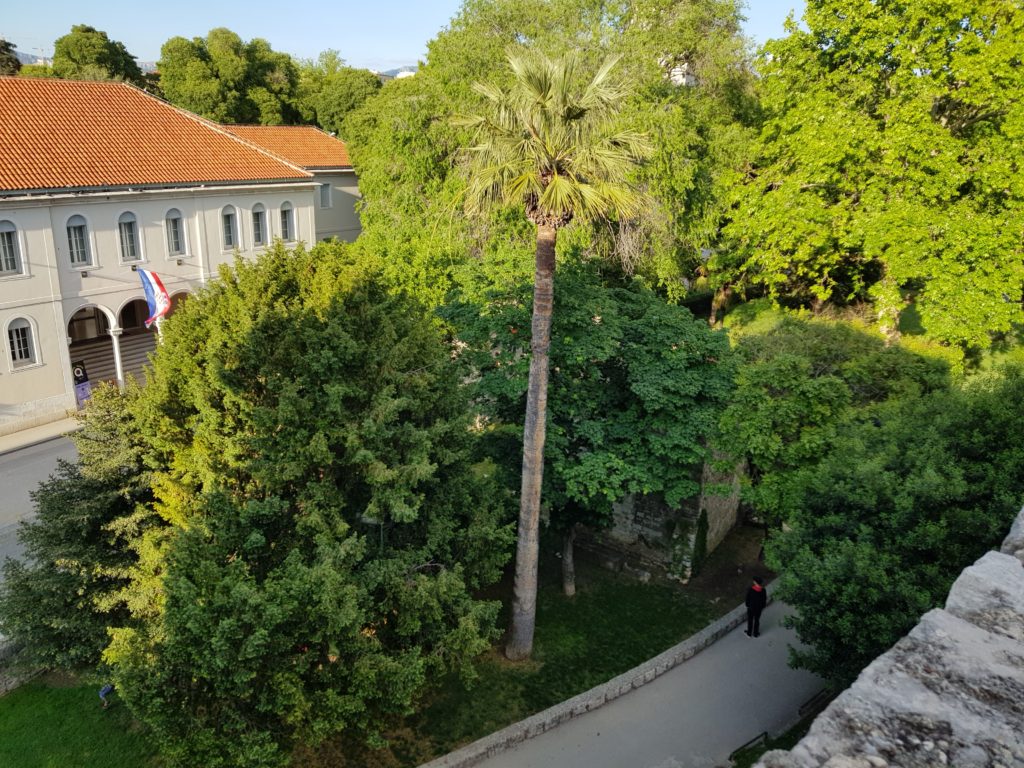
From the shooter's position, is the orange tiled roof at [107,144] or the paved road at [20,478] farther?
the orange tiled roof at [107,144]

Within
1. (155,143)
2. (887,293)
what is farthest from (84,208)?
(887,293)

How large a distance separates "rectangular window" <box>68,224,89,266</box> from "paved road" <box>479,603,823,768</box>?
2294 cm

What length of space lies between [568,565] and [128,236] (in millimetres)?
21553

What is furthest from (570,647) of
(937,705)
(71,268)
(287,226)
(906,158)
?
(287,226)

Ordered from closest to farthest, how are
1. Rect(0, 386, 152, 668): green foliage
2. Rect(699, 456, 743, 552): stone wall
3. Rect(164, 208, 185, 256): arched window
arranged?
Rect(0, 386, 152, 668): green foliage, Rect(699, 456, 743, 552): stone wall, Rect(164, 208, 185, 256): arched window

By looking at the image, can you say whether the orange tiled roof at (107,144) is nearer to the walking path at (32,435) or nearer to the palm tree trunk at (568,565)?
the walking path at (32,435)

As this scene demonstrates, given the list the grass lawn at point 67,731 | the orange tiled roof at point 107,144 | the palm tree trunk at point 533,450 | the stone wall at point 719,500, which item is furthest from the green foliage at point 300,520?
the orange tiled roof at point 107,144

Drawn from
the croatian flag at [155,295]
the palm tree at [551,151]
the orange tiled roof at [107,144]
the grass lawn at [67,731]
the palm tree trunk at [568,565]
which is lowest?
the grass lawn at [67,731]

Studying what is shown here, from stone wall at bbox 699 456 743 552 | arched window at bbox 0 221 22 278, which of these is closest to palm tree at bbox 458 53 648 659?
stone wall at bbox 699 456 743 552

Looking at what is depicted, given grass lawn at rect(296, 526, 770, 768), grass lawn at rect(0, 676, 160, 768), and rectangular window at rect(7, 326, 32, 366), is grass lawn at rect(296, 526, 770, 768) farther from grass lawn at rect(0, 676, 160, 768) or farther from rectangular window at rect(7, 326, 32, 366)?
rectangular window at rect(7, 326, 32, 366)

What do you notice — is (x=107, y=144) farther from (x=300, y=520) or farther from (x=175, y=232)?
(x=300, y=520)

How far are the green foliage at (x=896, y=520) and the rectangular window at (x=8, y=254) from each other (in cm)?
2444

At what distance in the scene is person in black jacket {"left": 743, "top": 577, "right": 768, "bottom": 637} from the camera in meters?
15.1

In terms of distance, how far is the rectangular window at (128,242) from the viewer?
27016mm
